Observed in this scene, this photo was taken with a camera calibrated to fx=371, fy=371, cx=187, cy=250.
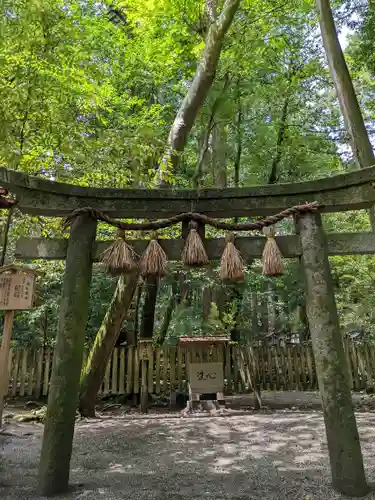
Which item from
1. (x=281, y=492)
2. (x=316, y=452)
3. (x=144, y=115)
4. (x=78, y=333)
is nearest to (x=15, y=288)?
(x=78, y=333)

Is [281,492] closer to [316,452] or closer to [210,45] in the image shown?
[316,452]

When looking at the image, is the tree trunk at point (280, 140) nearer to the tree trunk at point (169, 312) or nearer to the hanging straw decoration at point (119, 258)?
the tree trunk at point (169, 312)

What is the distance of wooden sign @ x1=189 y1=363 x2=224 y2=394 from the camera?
725cm

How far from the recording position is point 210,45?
703 cm

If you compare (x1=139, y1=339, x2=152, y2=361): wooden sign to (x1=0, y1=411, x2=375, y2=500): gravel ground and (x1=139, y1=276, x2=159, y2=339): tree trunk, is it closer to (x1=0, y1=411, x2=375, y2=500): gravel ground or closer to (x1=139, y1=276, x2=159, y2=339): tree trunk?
(x1=139, y1=276, x2=159, y2=339): tree trunk

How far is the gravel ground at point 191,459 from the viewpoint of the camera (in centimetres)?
298

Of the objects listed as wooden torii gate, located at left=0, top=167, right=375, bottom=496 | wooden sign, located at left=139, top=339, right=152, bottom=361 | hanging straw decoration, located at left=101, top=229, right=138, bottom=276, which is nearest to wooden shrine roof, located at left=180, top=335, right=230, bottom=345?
wooden sign, located at left=139, top=339, right=152, bottom=361

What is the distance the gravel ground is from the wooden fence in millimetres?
1685

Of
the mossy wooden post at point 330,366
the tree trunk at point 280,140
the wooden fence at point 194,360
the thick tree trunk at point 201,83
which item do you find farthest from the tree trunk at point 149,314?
the mossy wooden post at point 330,366

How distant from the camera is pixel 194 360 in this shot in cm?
824

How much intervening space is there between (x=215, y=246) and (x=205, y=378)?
4.57 meters

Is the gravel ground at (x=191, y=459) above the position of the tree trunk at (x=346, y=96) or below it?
below

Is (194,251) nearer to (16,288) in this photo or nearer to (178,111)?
(16,288)

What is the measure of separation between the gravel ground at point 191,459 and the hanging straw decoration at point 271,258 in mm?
1737
